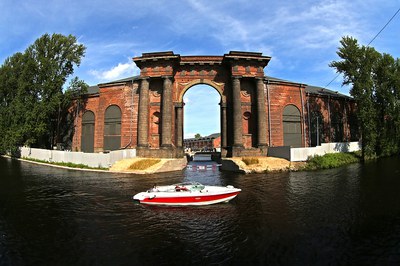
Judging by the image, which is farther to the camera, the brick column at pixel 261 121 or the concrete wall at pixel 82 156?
the brick column at pixel 261 121

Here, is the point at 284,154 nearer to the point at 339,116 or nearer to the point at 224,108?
the point at 224,108

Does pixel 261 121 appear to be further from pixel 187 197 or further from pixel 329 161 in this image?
pixel 187 197

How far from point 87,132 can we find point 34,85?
34.0 ft

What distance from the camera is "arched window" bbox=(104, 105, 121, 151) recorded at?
36375 mm

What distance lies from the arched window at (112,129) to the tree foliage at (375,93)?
34454 mm

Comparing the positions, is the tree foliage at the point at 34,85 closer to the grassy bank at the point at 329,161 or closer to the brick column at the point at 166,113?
the brick column at the point at 166,113

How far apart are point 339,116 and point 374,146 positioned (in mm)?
10772

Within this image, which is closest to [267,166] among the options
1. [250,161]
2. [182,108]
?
[250,161]

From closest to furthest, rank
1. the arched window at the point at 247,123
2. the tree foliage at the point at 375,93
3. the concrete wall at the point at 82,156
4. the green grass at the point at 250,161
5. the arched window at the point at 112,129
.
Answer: the green grass at the point at 250,161 < the concrete wall at the point at 82,156 < the tree foliage at the point at 375,93 < the arched window at the point at 247,123 < the arched window at the point at 112,129

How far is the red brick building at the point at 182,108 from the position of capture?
33.1 metres

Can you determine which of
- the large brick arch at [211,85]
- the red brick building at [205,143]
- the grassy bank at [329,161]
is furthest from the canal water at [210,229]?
the red brick building at [205,143]

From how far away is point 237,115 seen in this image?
32.8 meters

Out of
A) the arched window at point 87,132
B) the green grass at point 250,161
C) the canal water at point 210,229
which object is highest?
the arched window at point 87,132

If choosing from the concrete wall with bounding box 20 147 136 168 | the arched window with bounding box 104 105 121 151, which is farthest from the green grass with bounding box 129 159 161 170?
the arched window with bounding box 104 105 121 151
